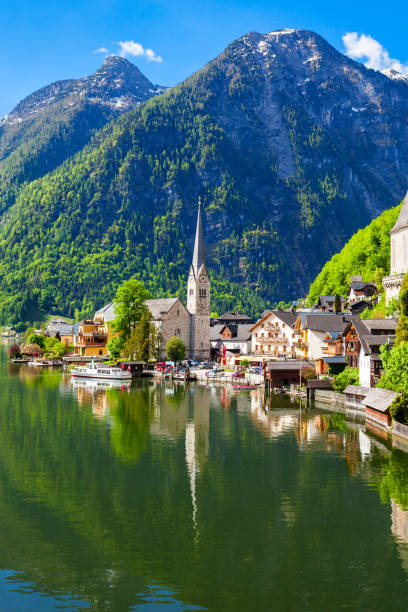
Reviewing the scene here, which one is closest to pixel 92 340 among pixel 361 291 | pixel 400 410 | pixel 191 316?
pixel 191 316

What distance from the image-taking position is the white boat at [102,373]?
113200mm

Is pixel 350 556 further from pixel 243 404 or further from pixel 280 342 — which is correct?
pixel 280 342

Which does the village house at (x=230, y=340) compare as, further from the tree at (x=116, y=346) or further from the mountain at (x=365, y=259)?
the mountain at (x=365, y=259)

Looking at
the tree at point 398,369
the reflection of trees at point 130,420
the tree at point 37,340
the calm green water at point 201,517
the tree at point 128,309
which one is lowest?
the calm green water at point 201,517

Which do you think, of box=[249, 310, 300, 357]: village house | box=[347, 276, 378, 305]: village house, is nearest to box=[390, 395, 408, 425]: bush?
box=[249, 310, 300, 357]: village house

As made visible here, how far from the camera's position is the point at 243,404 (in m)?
83.0

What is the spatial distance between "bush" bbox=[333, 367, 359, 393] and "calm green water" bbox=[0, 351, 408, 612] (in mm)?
17239

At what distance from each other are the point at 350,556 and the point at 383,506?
809 cm

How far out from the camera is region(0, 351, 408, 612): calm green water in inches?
1105

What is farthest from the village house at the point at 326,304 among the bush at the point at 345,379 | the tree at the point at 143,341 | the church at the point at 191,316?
the bush at the point at 345,379

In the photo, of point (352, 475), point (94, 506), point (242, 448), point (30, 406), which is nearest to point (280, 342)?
point (30, 406)

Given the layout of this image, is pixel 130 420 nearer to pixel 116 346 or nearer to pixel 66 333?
pixel 116 346

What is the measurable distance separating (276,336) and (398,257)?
139ft

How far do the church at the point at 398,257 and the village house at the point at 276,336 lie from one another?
34.1 m
